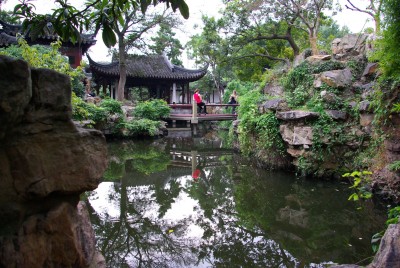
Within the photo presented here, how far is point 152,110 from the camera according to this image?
1727 cm

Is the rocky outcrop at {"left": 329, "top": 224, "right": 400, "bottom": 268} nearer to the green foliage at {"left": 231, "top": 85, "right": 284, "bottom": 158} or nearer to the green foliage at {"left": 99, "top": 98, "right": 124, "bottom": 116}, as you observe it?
the green foliage at {"left": 231, "top": 85, "right": 284, "bottom": 158}

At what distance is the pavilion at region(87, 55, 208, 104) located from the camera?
73.7 feet

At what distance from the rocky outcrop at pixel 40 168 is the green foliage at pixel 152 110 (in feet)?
50.3

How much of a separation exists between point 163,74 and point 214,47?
7.90m

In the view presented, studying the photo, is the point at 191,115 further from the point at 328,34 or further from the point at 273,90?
the point at 328,34

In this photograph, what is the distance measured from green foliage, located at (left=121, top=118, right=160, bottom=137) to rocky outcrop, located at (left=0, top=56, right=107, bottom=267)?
1367 cm

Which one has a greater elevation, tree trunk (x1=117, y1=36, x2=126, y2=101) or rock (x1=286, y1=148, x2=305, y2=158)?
tree trunk (x1=117, y1=36, x2=126, y2=101)

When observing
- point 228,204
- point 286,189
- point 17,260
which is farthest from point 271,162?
point 17,260

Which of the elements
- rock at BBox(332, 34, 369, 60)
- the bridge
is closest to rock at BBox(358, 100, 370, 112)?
rock at BBox(332, 34, 369, 60)

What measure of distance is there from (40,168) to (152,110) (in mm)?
15722

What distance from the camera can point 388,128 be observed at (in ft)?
18.6

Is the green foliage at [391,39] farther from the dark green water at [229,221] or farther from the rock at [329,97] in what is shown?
the rock at [329,97]

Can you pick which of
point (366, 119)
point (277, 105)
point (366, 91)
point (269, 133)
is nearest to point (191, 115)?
point (277, 105)

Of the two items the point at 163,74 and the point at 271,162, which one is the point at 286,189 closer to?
the point at 271,162
